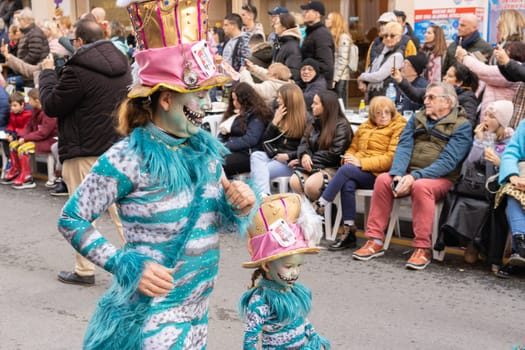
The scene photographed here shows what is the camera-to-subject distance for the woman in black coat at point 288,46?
35.9 ft

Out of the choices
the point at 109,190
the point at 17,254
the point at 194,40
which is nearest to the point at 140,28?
the point at 194,40

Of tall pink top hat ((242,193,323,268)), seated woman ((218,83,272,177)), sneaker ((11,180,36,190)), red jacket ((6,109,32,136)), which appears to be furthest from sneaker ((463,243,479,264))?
red jacket ((6,109,32,136))

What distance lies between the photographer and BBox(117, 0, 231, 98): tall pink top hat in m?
3.21

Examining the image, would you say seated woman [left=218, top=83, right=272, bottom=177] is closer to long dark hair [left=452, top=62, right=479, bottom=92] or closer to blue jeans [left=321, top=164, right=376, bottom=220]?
blue jeans [left=321, top=164, right=376, bottom=220]

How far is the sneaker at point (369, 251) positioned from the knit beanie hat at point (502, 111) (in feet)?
5.27

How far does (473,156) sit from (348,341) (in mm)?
2685

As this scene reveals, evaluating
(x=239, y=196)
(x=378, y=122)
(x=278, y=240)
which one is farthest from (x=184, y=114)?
(x=378, y=122)

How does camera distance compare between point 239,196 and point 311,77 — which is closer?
point 239,196

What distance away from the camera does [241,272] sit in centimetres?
729

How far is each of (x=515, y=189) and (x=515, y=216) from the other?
24cm

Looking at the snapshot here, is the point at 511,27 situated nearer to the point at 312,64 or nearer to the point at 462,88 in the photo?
the point at 462,88

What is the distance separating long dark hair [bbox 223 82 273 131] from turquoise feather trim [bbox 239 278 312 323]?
5079 mm

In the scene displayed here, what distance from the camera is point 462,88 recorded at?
855 cm

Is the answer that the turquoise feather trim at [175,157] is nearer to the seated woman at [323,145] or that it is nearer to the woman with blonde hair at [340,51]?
the seated woman at [323,145]
